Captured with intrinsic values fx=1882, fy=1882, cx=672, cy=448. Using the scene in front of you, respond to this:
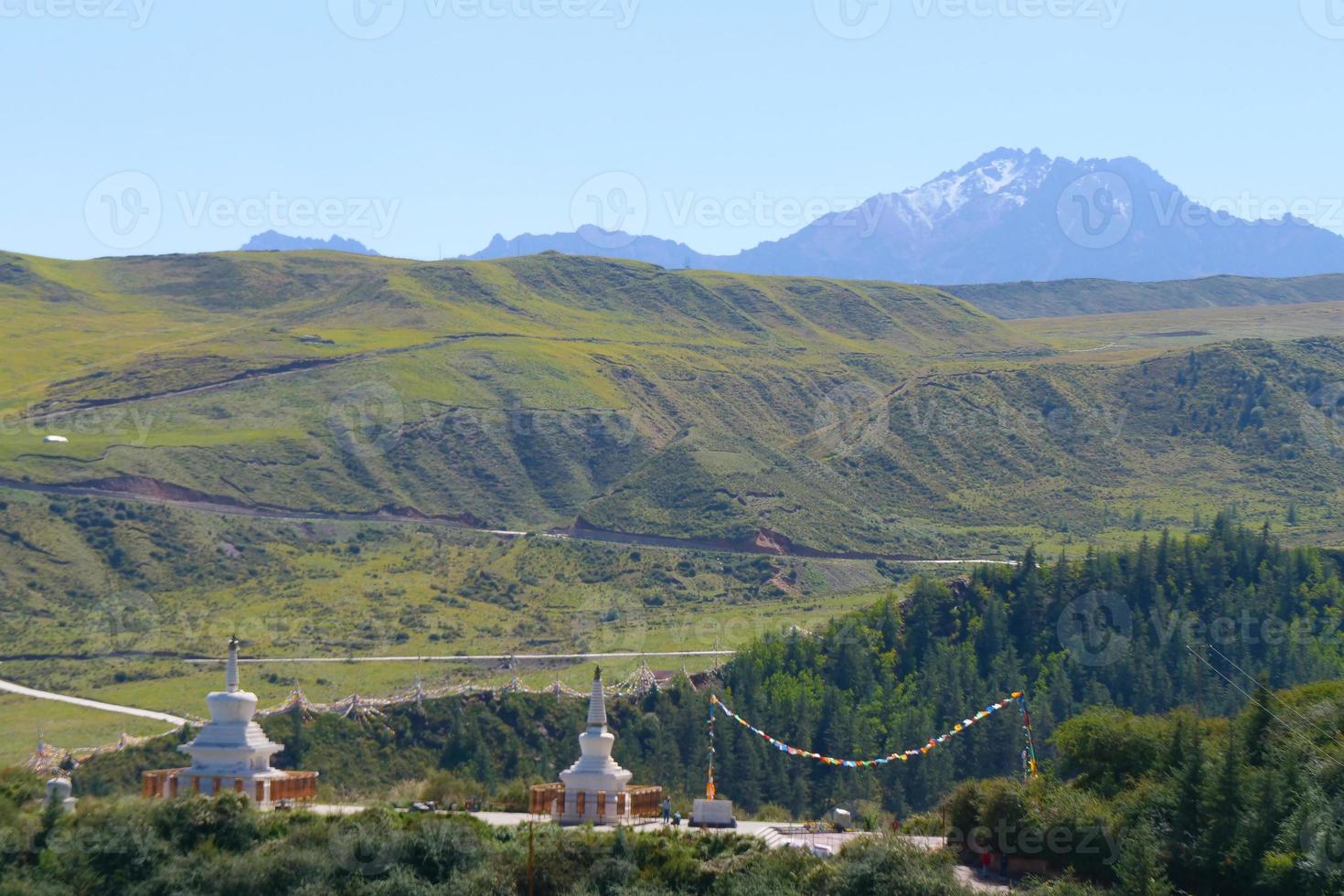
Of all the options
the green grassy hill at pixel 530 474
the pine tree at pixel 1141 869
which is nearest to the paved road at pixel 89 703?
the green grassy hill at pixel 530 474

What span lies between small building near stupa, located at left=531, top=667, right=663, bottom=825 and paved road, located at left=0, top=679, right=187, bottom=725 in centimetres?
3454

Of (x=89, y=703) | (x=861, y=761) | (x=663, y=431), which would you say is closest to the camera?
(x=861, y=761)

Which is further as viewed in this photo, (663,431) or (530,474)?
(663,431)

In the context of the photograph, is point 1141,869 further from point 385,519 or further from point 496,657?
point 385,519

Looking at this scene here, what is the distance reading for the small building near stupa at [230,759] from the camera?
4547 centimetres

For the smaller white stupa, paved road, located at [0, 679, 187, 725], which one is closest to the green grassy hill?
paved road, located at [0, 679, 187, 725]

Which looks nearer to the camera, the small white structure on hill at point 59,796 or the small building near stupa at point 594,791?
the small white structure on hill at point 59,796

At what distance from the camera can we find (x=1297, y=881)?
117 feet

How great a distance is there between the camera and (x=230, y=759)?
150ft

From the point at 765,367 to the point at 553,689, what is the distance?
10428cm

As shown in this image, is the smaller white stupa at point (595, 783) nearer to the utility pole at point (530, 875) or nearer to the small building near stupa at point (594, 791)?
the small building near stupa at point (594, 791)

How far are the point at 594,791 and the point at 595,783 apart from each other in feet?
0.64

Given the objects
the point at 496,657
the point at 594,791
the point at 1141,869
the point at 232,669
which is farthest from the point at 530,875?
the point at 496,657

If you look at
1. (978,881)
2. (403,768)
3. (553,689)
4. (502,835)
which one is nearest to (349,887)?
(502,835)
